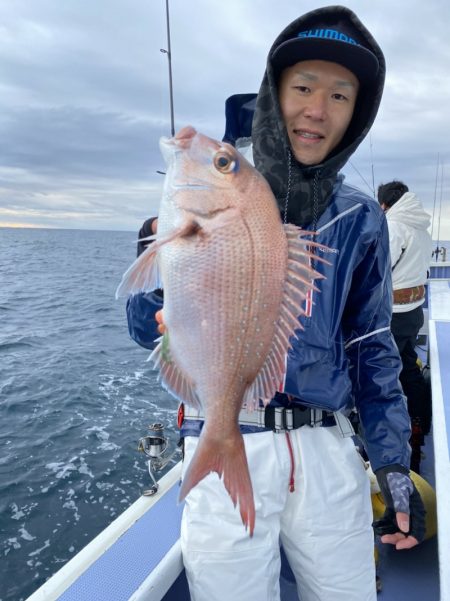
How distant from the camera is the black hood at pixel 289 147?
1973 millimetres

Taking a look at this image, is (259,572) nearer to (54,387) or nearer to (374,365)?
(374,365)

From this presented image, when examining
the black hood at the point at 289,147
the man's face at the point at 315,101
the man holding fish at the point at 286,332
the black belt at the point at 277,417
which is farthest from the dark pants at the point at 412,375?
the man's face at the point at 315,101

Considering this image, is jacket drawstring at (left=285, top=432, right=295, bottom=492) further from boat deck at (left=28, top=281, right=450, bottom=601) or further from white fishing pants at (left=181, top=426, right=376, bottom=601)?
boat deck at (left=28, top=281, right=450, bottom=601)

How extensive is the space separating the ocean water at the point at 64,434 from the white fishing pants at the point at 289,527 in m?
3.69

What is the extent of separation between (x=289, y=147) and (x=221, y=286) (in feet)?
3.08

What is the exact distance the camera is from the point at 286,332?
1.43 metres

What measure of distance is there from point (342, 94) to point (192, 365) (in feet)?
4.47

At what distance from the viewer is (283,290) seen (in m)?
1.41

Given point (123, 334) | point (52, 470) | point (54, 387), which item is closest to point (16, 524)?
point (52, 470)

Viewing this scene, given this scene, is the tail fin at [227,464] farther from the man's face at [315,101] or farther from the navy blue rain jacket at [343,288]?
the man's face at [315,101]

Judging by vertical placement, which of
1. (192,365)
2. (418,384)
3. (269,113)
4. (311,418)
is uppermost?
(269,113)

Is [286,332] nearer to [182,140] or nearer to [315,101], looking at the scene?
[182,140]

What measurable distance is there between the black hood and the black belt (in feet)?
2.71

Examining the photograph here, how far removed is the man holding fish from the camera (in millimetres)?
1375
